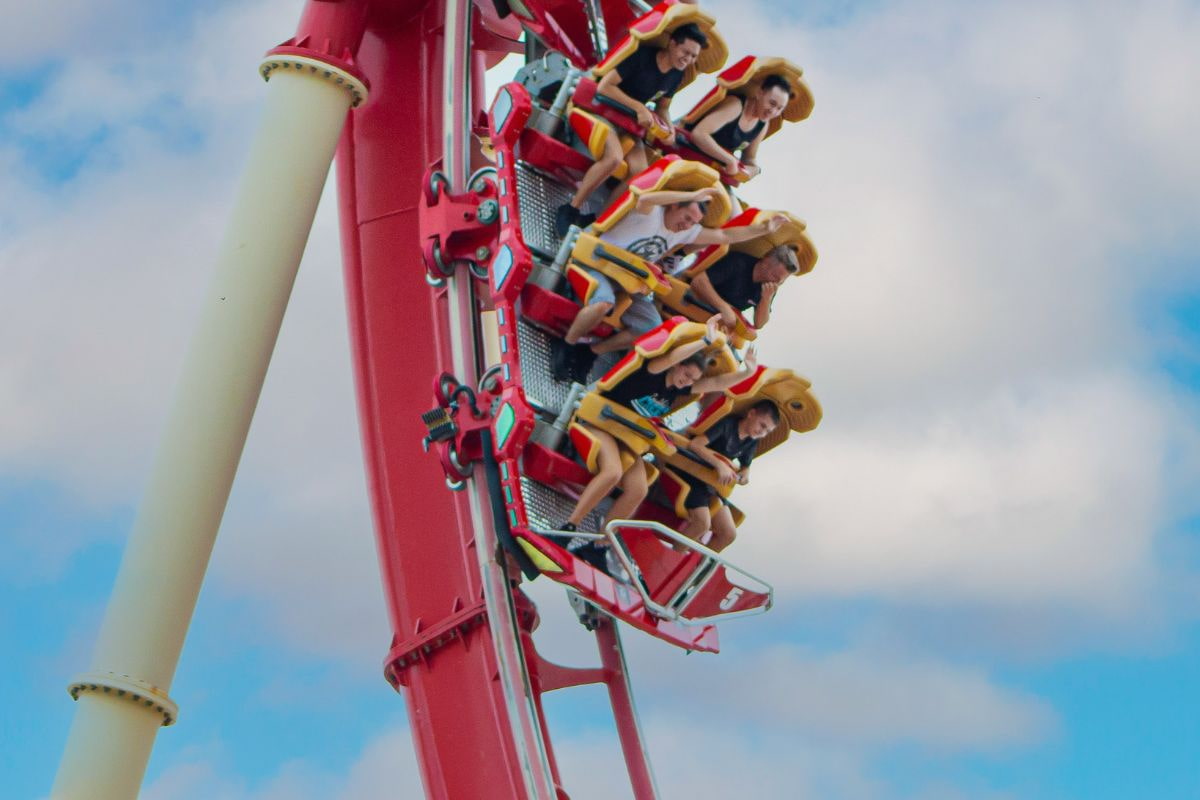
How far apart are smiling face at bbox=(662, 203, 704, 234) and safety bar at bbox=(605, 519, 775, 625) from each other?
1.72m

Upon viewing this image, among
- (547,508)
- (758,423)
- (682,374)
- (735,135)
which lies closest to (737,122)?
(735,135)

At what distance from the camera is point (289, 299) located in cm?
1208

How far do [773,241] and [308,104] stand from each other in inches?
110

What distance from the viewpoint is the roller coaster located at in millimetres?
11414

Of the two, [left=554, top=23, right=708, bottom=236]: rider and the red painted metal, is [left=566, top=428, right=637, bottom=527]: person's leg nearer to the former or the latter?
the red painted metal

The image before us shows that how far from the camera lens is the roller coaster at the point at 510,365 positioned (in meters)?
11.4

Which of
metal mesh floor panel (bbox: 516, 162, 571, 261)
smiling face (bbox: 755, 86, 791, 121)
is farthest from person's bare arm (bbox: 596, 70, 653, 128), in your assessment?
smiling face (bbox: 755, 86, 791, 121)

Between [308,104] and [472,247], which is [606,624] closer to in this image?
[472,247]

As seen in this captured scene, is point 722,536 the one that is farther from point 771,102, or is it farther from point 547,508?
point 771,102

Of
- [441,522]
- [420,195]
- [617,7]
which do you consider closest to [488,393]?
[441,522]

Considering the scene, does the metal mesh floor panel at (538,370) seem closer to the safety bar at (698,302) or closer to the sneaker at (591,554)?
the sneaker at (591,554)

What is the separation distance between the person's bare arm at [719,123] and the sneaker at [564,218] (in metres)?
1.16

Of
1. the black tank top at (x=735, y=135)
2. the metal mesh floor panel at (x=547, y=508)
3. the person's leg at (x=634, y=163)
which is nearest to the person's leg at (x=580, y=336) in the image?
the metal mesh floor panel at (x=547, y=508)

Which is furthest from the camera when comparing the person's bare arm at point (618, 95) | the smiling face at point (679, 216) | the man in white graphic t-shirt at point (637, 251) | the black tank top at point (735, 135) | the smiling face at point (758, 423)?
the black tank top at point (735, 135)
